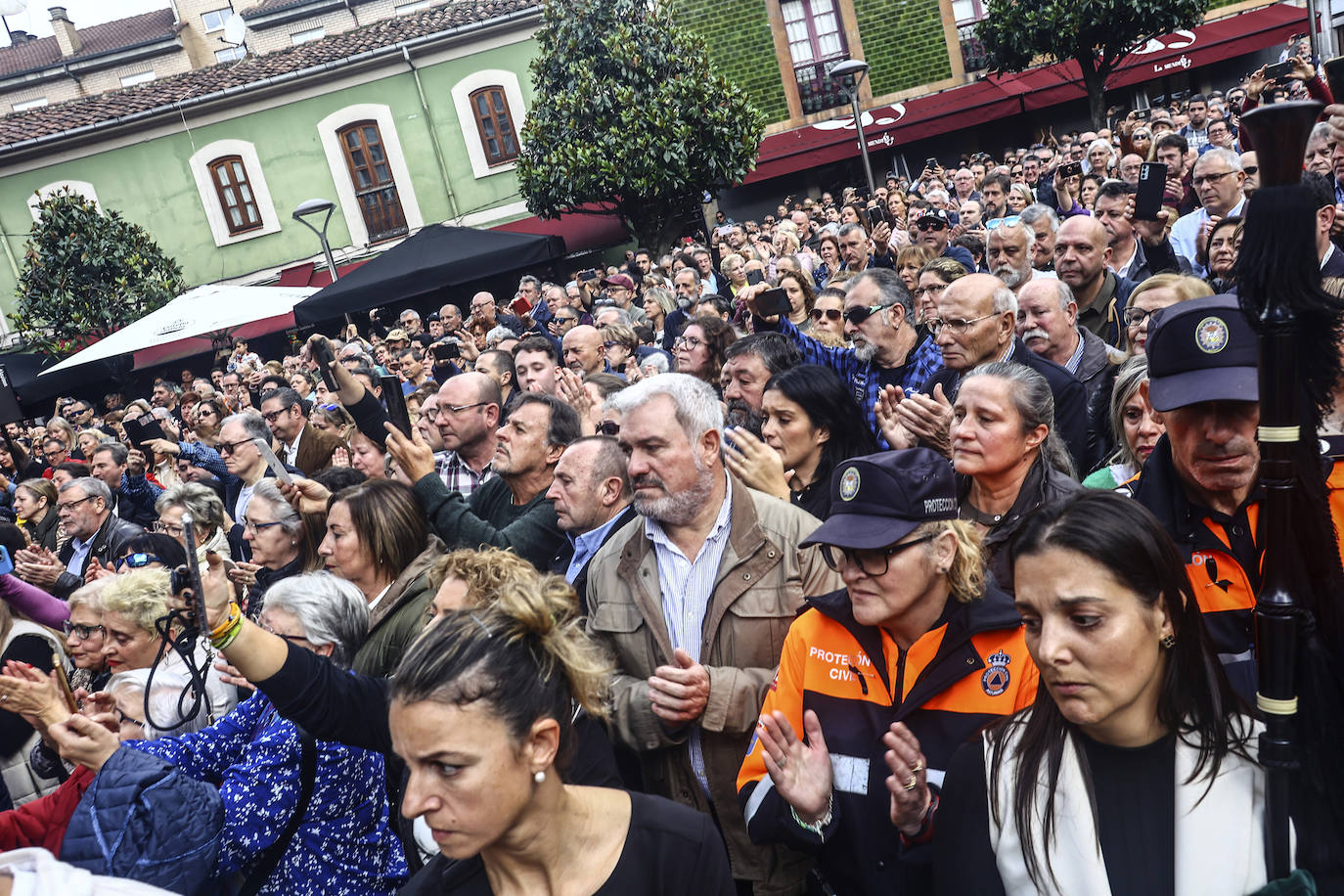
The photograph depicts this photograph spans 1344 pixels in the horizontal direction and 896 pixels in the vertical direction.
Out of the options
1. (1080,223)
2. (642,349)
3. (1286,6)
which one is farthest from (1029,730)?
(1286,6)

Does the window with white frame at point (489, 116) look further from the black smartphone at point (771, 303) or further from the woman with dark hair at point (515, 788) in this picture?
the woman with dark hair at point (515, 788)

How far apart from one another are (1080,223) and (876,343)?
1.51 m

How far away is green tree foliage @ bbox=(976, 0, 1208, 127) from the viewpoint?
1806 centimetres

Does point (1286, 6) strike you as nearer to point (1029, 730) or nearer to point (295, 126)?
point (295, 126)

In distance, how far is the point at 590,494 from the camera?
12.6 feet

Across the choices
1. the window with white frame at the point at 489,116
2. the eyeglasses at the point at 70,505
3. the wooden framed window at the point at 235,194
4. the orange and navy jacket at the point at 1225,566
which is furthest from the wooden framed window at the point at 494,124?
the orange and navy jacket at the point at 1225,566

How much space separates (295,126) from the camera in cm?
2433

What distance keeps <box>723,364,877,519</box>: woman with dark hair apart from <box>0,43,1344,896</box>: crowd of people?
0.02 m

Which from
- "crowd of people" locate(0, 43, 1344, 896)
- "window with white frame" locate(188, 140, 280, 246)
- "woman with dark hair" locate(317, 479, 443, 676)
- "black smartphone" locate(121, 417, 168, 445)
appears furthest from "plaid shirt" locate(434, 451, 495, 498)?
"window with white frame" locate(188, 140, 280, 246)

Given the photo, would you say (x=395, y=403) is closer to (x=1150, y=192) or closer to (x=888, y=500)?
(x=888, y=500)

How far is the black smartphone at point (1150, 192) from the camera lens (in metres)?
6.28

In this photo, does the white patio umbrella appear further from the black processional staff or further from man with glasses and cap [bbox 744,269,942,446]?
the black processional staff

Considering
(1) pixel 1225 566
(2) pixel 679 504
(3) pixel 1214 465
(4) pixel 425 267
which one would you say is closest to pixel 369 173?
(4) pixel 425 267

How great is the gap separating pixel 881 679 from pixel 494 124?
79.4 ft
